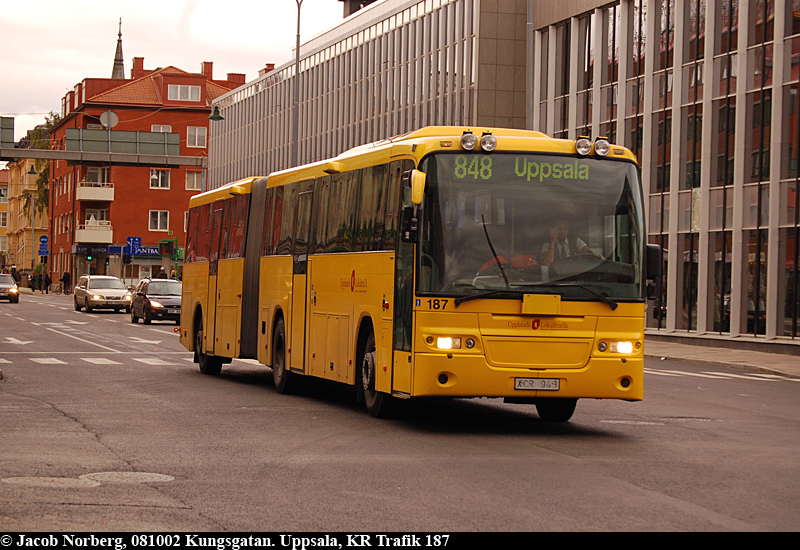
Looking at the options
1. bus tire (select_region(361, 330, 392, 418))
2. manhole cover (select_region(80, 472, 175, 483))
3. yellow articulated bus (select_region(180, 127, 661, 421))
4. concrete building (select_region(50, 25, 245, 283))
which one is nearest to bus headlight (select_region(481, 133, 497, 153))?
yellow articulated bus (select_region(180, 127, 661, 421))

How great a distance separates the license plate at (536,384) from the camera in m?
12.6

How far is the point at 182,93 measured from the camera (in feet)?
334

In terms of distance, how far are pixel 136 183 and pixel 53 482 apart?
9323 cm

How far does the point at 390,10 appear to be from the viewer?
6134cm

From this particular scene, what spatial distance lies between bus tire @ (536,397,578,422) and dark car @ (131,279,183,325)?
30766 millimetres

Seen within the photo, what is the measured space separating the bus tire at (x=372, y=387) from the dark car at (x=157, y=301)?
30496mm

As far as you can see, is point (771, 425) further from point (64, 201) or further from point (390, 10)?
point (64, 201)

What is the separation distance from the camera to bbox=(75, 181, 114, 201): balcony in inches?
3871

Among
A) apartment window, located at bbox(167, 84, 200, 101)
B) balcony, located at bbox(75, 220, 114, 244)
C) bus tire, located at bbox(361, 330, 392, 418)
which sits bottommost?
bus tire, located at bbox(361, 330, 392, 418)

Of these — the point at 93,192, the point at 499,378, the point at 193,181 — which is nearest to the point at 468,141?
the point at 499,378

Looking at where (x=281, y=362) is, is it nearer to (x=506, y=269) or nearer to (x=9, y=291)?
(x=506, y=269)

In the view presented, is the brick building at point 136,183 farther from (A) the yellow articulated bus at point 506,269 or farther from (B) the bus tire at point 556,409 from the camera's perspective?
(A) the yellow articulated bus at point 506,269

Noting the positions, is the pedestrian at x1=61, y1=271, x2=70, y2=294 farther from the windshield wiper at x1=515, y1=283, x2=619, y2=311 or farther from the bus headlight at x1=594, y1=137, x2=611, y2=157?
the windshield wiper at x1=515, y1=283, x2=619, y2=311

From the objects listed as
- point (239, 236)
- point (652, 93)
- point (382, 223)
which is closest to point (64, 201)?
point (652, 93)
